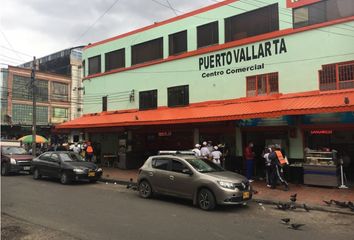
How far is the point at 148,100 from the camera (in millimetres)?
22719

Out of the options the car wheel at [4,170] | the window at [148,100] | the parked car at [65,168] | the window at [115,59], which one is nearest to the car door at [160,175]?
the parked car at [65,168]

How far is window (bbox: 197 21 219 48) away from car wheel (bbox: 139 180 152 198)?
383 inches

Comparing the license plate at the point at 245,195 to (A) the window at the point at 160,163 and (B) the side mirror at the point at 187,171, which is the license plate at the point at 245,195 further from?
(A) the window at the point at 160,163

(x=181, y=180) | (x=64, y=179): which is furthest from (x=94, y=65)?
(x=181, y=180)

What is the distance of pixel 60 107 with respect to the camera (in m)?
57.4

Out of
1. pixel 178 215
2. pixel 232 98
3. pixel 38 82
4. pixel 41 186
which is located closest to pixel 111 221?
pixel 178 215

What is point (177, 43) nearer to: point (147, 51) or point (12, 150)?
point (147, 51)

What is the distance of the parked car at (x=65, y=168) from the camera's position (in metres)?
16.4

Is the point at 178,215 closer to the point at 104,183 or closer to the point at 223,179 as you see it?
the point at 223,179

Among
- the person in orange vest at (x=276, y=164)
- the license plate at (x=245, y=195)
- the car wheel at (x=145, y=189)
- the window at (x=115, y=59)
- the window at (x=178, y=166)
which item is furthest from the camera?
the window at (x=115, y=59)

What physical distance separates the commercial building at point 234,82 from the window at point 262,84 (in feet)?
0.16

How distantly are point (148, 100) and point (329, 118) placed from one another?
11360mm

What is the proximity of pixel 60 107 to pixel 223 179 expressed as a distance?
50970 millimetres

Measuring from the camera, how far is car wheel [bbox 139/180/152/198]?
1258 centimetres
